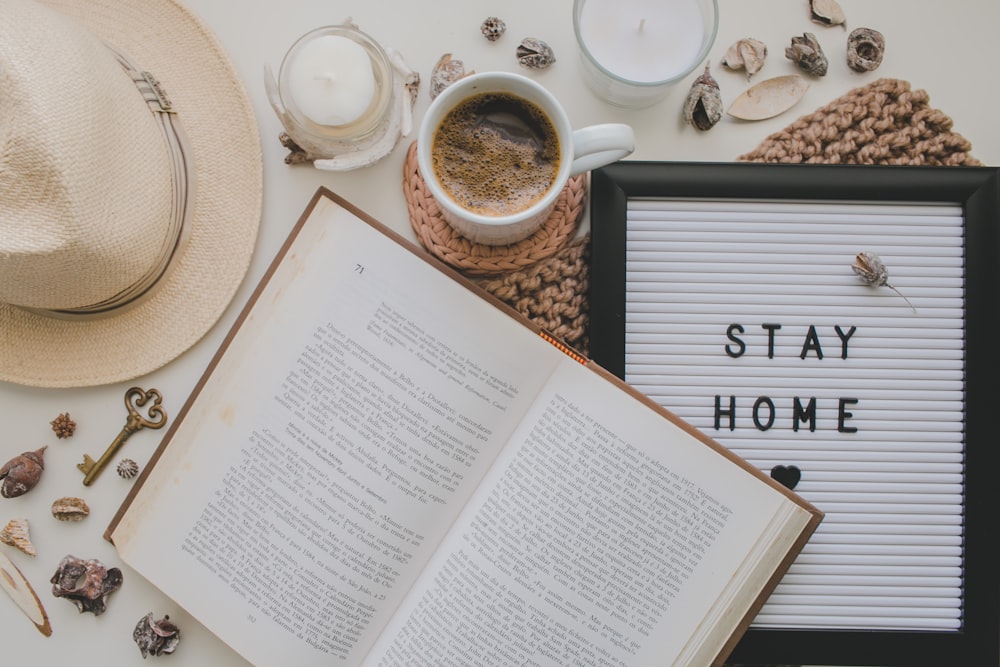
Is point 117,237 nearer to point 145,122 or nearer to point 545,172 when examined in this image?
point 145,122

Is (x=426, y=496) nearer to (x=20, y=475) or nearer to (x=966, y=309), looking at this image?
(x=20, y=475)

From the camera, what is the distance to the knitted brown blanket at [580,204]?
62cm

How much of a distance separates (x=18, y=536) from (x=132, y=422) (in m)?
0.16

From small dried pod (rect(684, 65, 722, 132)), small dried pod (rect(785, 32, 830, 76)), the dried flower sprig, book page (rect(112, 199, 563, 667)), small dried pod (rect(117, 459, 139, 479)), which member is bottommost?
small dried pod (rect(117, 459, 139, 479))

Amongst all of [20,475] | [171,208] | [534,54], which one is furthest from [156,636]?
[534,54]

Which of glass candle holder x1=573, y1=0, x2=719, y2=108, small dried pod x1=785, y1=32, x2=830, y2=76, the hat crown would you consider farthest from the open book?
small dried pod x1=785, y1=32, x2=830, y2=76

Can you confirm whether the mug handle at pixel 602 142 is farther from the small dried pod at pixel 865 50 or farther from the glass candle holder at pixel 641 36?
the small dried pod at pixel 865 50

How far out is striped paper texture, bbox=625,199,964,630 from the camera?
0.61 m

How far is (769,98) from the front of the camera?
645mm

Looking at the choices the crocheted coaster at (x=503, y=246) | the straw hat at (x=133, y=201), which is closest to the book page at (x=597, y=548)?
the crocheted coaster at (x=503, y=246)

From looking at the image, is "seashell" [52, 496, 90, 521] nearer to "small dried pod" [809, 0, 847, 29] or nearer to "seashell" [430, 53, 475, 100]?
"seashell" [430, 53, 475, 100]

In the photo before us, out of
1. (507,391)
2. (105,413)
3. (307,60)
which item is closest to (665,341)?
(507,391)

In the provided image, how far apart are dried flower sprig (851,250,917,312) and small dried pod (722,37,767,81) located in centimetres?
20

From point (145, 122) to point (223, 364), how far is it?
22cm
